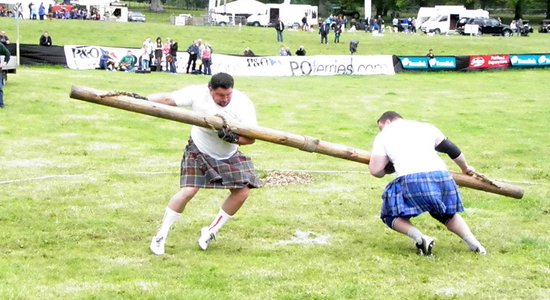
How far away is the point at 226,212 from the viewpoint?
8.10 metres

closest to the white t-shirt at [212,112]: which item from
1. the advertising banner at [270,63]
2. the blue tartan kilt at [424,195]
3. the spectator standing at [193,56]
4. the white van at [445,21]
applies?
the blue tartan kilt at [424,195]

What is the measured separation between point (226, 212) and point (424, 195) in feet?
6.08

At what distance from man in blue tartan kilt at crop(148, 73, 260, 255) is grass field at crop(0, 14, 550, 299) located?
496mm

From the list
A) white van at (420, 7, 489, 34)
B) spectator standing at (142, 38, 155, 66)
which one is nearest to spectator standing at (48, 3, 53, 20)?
spectator standing at (142, 38, 155, 66)

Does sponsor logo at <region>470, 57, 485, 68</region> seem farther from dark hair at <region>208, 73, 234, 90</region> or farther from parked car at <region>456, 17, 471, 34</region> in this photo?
dark hair at <region>208, 73, 234, 90</region>

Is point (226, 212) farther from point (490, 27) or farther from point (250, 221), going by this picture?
point (490, 27)

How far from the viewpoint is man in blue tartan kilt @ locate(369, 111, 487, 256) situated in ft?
24.6

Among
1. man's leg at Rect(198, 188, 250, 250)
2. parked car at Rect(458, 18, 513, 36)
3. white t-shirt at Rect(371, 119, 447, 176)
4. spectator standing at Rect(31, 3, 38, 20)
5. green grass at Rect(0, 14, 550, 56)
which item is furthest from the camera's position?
parked car at Rect(458, 18, 513, 36)

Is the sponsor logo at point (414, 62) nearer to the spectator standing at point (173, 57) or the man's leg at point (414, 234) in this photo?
the spectator standing at point (173, 57)

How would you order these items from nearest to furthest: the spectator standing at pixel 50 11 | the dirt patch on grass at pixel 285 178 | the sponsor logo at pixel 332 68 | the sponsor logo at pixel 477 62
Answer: the dirt patch on grass at pixel 285 178, the sponsor logo at pixel 332 68, the sponsor logo at pixel 477 62, the spectator standing at pixel 50 11

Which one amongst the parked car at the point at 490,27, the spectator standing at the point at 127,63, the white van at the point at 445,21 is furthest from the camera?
the white van at the point at 445,21

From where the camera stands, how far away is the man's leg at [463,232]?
25.5ft

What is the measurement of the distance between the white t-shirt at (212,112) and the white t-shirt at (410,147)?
1.20m

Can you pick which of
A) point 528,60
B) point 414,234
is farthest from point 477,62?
point 414,234
